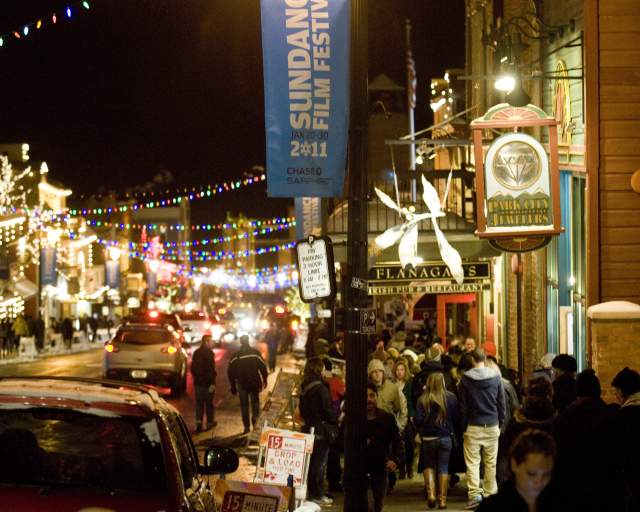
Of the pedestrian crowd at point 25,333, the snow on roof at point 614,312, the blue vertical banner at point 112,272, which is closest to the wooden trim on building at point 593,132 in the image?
the snow on roof at point 614,312

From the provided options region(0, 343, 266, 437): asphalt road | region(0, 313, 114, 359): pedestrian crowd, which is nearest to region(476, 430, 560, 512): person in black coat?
region(0, 343, 266, 437): asphalt road

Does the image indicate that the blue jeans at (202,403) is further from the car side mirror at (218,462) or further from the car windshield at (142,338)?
the car side mirror at (218,462)

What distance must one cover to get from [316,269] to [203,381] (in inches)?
389

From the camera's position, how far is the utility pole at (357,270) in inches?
427

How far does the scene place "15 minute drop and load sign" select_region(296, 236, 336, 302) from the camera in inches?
456

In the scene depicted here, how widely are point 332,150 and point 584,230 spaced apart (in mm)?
6682

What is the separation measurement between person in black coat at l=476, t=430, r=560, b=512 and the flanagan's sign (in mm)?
14971

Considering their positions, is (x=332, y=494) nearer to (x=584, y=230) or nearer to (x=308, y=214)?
(x=584, y=230)

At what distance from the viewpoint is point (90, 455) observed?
6.71 meters

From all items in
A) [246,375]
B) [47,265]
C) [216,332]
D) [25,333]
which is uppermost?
[47,265]

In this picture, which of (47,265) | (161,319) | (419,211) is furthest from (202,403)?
(47,265)

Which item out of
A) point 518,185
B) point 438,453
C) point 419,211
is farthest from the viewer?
point 419,211

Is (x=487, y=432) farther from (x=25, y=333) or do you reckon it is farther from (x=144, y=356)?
(x=25, y=333)

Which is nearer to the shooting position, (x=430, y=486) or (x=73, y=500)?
(x=73, y=500)
